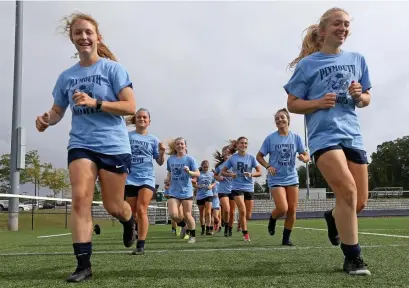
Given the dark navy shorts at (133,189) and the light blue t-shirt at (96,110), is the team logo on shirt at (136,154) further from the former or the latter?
the light blue t-shirt at (96,110)

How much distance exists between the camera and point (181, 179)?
9.25 metres

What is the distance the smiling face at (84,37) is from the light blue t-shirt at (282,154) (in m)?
4.03

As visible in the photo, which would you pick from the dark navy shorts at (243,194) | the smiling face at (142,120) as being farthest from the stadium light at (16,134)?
the smiling face at (142,120)

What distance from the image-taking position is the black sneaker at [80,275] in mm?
3544

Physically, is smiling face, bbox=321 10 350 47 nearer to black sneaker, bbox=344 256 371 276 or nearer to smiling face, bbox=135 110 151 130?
black sneaker, bbox=344 256 371 276

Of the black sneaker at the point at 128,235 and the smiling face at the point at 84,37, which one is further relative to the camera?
the black sneaker at the point at 128,235

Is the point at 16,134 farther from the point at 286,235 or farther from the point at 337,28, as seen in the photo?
the point at 337,28

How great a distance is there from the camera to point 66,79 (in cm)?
426

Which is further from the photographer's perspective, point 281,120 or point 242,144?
point 242,144

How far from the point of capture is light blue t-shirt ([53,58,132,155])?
4.00m

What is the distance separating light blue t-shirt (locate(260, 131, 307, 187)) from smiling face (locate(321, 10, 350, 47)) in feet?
11.7

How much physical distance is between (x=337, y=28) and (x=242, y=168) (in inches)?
264

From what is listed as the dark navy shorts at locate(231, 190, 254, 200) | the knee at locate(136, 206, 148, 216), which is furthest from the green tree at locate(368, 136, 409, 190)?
the knee at locate(136, 206, 148, 216)

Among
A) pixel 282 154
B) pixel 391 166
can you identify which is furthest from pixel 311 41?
pixel 391 166
